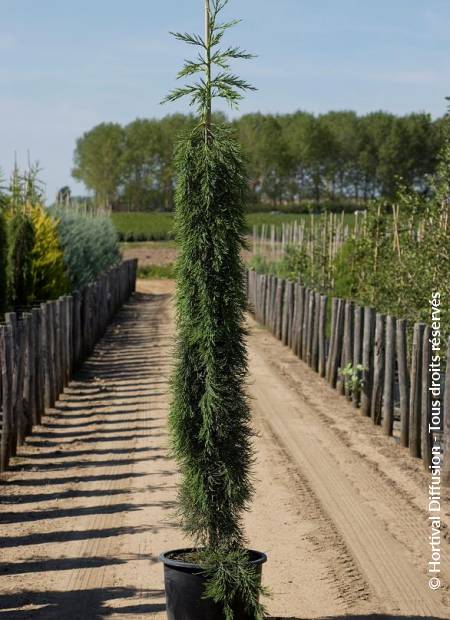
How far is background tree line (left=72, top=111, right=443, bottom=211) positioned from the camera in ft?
354

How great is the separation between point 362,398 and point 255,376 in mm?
4290

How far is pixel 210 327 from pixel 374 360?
8.02m

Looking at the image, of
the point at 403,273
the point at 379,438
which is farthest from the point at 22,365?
the point at 403,273

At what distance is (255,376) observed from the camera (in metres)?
18.9

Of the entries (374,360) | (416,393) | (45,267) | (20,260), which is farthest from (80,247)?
(416,393)

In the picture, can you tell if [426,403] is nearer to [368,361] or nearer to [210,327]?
[368,361]

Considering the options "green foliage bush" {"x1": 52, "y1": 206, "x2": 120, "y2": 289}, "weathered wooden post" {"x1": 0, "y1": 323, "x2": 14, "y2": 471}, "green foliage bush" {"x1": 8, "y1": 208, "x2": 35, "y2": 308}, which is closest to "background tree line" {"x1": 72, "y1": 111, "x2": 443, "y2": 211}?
"green foliage bush" {"x1": 52, "y1": 206, "x2": 120, "y2": 289}

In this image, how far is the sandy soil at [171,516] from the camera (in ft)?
24.5

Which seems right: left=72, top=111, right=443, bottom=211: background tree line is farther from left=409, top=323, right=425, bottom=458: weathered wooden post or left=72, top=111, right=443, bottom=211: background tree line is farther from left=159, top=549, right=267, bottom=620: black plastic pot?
left=159, top=549, right=267, bottom=620: black plastic pot

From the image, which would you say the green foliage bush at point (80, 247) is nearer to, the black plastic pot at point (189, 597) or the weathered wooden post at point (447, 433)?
the weathered wooden post at point (447, 433)

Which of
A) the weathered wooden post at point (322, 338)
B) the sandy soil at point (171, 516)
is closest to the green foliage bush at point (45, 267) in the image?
the weathered wooden post at point (322, 338)

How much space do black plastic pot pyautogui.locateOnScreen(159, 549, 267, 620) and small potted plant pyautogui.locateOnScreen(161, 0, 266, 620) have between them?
6.1 inches

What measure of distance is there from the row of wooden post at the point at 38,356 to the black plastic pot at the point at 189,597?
5.26 m

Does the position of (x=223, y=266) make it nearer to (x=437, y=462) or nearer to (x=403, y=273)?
(x=437, y=462)
